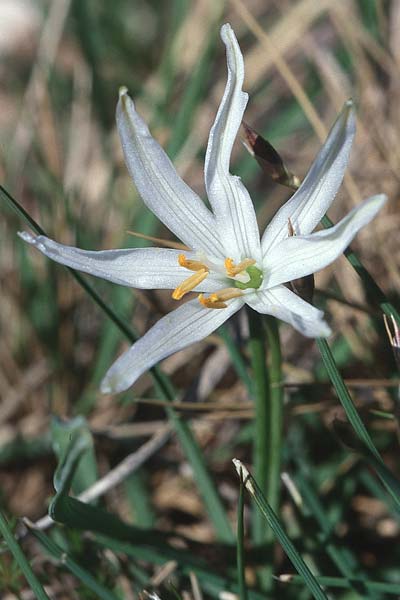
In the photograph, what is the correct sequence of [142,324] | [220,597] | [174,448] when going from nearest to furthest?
[220,597] → [174,448] → [142,324]

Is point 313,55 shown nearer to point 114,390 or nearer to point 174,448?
point 174,448

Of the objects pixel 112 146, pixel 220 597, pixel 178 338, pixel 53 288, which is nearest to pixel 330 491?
pixel 220 597

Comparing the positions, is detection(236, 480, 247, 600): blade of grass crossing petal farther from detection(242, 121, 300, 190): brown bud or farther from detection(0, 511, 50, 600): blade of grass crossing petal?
detection(242, 121, 300, 190): brown bud

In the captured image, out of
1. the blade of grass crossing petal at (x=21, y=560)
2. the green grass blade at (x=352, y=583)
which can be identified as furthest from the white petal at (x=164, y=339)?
the green grass blade at (x=352, y=583)

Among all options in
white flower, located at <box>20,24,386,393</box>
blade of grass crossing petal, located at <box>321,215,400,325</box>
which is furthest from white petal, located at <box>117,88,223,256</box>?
blade of grass crossing petal, located at <box>321,215,400,325</box>

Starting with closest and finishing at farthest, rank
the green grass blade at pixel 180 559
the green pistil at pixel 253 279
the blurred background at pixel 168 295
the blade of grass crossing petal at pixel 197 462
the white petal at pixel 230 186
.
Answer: the white petal at pixel 230 186 < the green pistil at pixel 253 279 < the green grass blade at pixel 180 559 < the blade of grass crossing petal at pixel 197 462 < the blurred background at pixel 168 295

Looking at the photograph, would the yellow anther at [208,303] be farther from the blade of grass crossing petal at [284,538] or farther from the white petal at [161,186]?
the blade of grass crossing petal at [284,538]
